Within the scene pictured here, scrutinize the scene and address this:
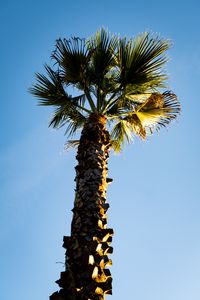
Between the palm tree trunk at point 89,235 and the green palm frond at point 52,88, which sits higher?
the green palm frond at point 52,88

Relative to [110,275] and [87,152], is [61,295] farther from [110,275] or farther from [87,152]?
[87,152]

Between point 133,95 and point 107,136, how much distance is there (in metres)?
2.07

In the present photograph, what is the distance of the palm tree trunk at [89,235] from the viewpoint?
335 cm

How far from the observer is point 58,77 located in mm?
6980

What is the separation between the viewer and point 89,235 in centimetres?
383

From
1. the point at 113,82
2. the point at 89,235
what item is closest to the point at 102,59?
the point at 113,82

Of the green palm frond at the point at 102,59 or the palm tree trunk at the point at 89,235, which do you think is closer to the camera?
the palm tree trunk at the point at 89,235

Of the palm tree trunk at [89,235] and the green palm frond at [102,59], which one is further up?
the green palm frond at [102,59]

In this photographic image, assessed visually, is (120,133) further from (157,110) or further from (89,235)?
(89,235)

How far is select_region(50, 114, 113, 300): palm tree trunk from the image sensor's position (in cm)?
335

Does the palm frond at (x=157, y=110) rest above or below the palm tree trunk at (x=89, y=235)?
above

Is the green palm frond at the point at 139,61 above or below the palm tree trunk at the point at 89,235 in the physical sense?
above

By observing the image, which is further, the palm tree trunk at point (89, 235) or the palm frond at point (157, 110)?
the palm frond at point (157, 110)

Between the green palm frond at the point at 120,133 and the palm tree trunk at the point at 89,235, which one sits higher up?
the green palm frond at the point at 120,133
